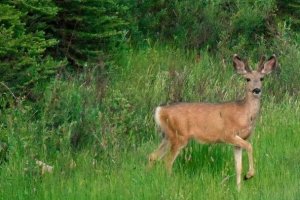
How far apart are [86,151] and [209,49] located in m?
8.86

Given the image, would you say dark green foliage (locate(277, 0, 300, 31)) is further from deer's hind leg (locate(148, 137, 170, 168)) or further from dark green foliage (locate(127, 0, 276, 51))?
deer's hind leg (locate(148, 137, 170, 168))

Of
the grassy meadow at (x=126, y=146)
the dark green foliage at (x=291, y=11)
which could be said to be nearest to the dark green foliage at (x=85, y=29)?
the grassy meadow at (x=126, y=146)

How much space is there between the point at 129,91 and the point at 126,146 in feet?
10.3

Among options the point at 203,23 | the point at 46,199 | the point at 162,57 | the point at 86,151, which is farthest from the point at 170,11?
the point at 46,199

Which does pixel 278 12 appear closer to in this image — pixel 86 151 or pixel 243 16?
pixel 243 16

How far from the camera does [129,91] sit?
13570mm

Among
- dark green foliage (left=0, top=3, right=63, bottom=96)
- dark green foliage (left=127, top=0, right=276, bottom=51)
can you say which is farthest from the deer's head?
dark green foliage (left=127, top=0, right=276, bottom=51)

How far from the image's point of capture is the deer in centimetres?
1001

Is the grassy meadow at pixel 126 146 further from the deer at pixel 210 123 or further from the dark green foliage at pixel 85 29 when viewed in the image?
the dark green foliage at pixel 85 29

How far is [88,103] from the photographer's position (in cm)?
1179

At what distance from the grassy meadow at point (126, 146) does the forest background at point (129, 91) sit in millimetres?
18

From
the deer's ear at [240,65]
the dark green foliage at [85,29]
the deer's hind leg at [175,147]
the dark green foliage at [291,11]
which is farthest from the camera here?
the dark green foliage at [291,11]

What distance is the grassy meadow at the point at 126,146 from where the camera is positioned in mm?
8672

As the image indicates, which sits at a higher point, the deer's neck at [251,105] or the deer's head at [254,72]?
the deer's head at [254,72]
